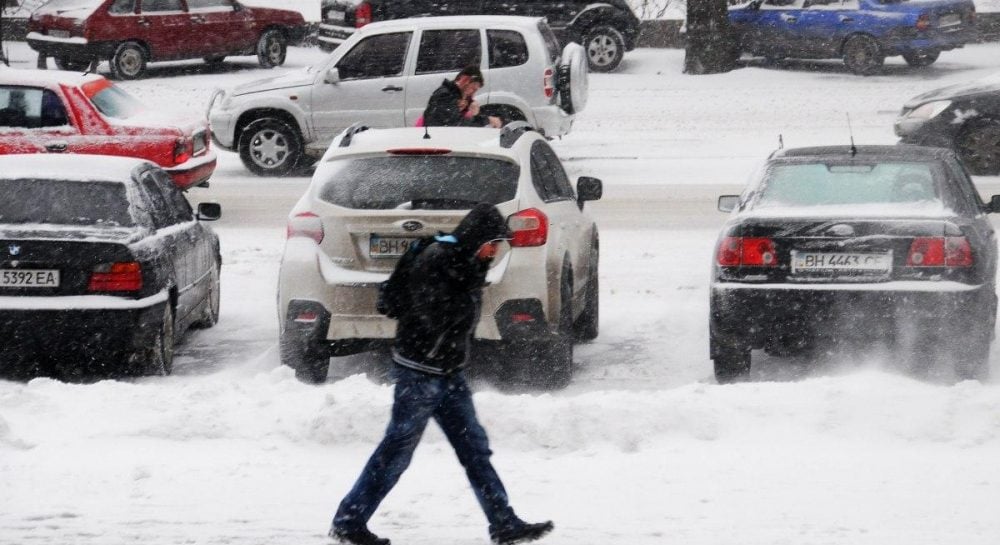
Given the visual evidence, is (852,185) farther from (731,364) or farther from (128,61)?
(128,61)

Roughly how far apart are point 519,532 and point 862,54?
22263mm

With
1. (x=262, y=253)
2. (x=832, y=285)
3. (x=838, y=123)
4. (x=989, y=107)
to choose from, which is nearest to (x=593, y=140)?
(x=838, y=123)

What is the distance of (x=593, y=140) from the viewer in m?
22.8

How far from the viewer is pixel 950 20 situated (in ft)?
87.5

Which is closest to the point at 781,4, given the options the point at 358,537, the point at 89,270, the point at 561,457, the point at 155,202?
the point at 155,202

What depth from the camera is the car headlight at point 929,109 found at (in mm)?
18531

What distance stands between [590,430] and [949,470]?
160cm

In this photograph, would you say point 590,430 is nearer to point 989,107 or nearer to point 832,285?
point 832,285

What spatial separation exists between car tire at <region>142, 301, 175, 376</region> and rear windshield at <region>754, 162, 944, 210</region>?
11.2 feet

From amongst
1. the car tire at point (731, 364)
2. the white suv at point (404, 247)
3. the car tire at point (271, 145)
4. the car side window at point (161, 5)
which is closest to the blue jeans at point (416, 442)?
the white suv at point (404, 247)

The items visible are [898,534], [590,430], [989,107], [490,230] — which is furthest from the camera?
[989,107]

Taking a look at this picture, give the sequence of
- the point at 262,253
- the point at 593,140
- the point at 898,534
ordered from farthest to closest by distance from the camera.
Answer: the point at 593,140 < the point at 262,253 < the point at 898,534

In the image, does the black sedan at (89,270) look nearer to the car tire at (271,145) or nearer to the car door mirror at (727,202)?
the car door mirror at (727,202)

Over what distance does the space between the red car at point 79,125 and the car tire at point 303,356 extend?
704cm
